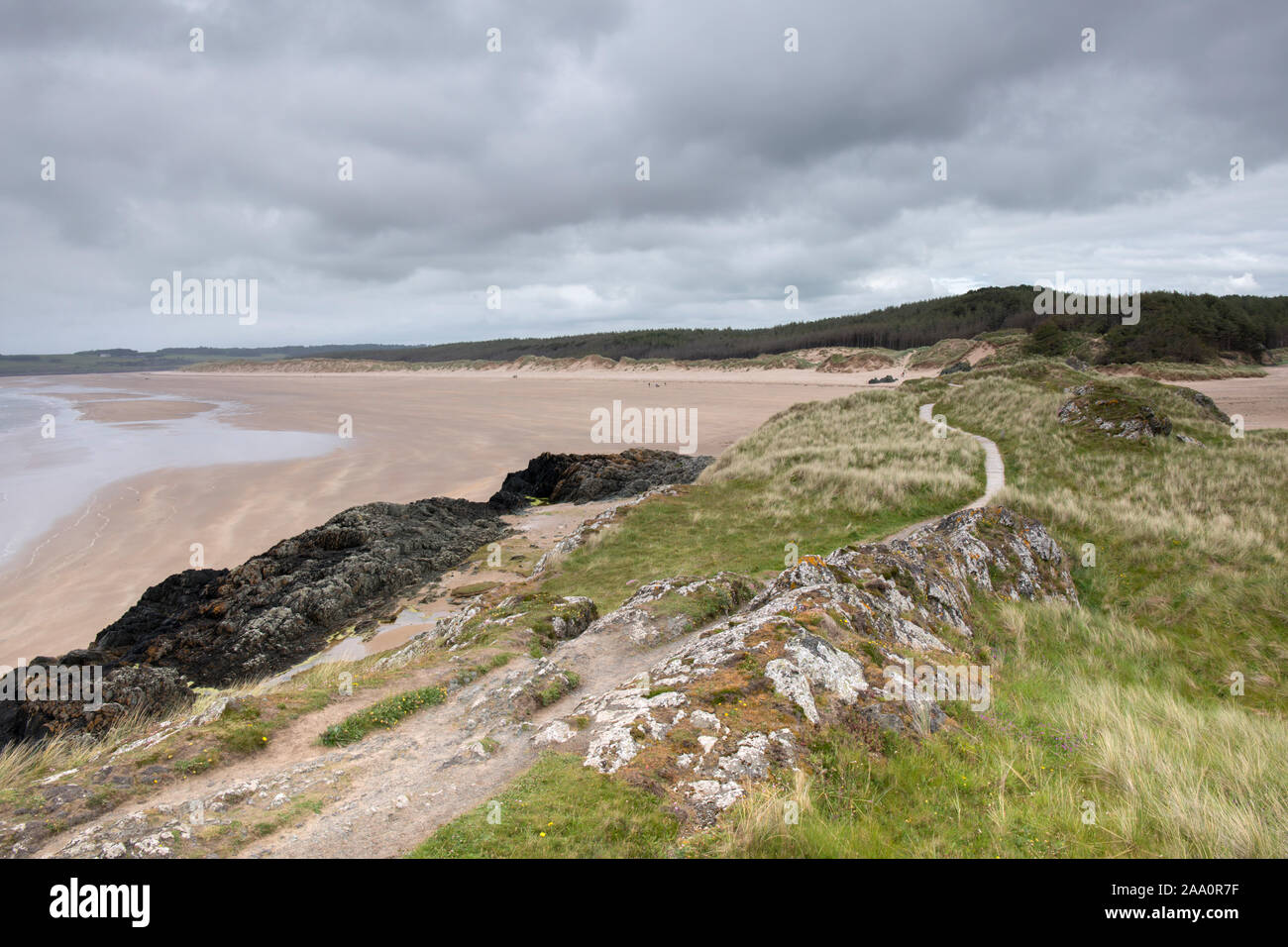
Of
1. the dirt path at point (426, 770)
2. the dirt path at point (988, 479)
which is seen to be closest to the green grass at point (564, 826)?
A: the dirt path at point (426, 770)

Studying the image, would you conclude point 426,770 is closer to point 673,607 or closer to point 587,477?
point 673,607

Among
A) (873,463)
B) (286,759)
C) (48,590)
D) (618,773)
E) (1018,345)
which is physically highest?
(1018,345)

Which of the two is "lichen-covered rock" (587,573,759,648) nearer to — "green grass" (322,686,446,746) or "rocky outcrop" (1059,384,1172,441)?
"green grass" (322,686,446,746)

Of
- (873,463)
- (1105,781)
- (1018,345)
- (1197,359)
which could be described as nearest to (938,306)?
(1018,345)

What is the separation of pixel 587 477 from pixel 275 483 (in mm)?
14448

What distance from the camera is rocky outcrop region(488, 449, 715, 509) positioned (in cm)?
2728

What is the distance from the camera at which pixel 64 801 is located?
5.05 m

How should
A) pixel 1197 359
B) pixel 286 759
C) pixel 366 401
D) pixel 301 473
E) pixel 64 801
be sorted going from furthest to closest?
pixel 366 401 → pixel 1197 359 → pixel 301 473 → pixel 286 759 → pixel 64 801

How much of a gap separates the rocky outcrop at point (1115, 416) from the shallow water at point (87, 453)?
122 ft

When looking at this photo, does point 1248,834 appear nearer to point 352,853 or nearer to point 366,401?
point 352,853

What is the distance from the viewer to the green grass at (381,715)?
6.55 m

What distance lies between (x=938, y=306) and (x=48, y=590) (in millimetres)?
142701

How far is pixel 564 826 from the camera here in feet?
13.7

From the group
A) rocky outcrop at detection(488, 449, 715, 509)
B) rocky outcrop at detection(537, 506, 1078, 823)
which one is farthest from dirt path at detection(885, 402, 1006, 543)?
rocky outcrop at detection(488, 449, 715, 509)
